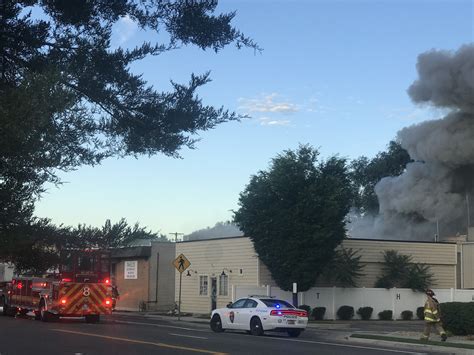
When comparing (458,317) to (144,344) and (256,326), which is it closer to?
(256,326)

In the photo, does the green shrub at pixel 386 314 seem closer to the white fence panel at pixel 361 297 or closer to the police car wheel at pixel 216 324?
the white fence panel at pixel 361 297

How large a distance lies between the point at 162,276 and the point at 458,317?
971 inches

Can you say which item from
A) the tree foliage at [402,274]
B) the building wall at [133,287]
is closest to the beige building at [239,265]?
the tree foliage at [402,274]

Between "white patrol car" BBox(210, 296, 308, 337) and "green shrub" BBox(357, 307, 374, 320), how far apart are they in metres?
11.9

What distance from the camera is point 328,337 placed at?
23.6 m

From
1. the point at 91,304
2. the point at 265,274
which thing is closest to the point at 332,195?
the point at 265,274

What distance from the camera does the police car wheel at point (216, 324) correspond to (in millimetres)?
24688

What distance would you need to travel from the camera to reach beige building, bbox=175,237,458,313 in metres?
35.9

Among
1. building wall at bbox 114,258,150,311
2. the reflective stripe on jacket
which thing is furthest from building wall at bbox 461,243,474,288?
the reflective stripe on jacket

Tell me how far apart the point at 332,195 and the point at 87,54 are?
80.4 feet

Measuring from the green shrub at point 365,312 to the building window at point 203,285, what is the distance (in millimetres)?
8632

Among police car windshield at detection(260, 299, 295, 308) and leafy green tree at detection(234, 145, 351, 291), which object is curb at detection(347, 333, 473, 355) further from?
leafy green tree at detection(234, 145, 351, 291)

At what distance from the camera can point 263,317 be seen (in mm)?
23062

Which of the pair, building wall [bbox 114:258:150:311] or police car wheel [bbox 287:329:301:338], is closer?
police car wheel [bbox 287:329:301:338]
